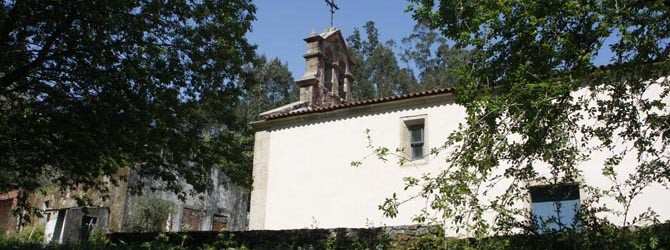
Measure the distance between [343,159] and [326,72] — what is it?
5.54 metres

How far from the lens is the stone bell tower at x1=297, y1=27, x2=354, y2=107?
1884 cm

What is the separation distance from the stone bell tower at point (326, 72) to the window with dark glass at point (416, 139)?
4842mm

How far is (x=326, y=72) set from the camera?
19828mm

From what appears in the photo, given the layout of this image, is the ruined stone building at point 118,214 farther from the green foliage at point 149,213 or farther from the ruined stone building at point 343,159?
the ruined stone building at point 343,159

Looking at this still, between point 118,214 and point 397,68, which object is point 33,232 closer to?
point 118,214

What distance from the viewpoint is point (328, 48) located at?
1939 centimetres

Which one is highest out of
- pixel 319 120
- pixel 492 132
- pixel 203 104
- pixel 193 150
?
pixel 319 120

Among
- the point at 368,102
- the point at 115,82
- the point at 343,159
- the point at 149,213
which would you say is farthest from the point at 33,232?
the point at 115,82

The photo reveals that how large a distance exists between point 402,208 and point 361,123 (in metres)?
2.69

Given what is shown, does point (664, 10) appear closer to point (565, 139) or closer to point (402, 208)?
point (565, 139)

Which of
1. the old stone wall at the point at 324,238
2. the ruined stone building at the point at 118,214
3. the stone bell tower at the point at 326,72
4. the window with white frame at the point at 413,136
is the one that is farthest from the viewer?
the ruined stone building at the point at 118,214

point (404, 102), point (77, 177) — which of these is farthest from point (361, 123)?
point (77, 177)

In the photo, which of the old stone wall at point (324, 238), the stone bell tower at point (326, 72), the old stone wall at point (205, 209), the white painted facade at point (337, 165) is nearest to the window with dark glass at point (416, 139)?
the white painted facade at point (337, 165)

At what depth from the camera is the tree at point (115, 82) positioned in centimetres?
882
